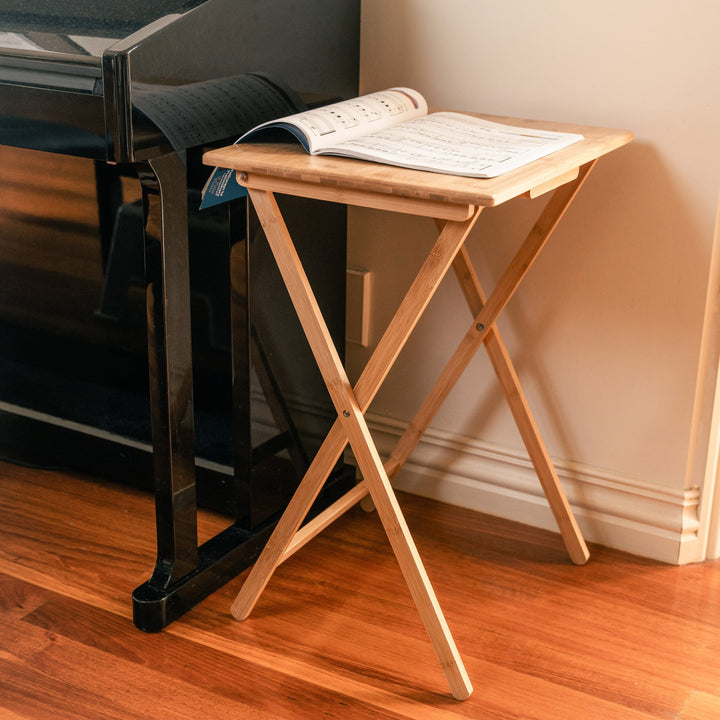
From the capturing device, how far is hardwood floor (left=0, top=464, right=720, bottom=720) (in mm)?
1211

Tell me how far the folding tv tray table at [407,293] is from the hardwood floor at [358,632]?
0.07 meters

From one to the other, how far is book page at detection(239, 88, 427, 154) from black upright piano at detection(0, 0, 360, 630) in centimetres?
11

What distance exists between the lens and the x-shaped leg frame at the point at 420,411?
112cm

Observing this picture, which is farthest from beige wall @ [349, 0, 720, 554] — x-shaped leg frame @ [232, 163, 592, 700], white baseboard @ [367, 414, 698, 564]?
x-shaped leg frame @ [232, 163, 592, 700]

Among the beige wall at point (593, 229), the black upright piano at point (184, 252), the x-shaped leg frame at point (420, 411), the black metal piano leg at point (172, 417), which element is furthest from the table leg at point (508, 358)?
the black metal piano leg at point (172, 417)

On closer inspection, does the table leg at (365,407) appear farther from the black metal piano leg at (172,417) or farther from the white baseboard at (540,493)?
the white baseboard at (540,493)

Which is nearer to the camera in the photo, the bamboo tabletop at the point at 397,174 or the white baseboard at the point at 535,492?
the bamboo tabletop at the point at 397,174

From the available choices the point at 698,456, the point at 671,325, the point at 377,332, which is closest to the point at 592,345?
the point at 671,325

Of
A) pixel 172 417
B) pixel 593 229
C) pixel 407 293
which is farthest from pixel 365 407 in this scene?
pixel 593 229

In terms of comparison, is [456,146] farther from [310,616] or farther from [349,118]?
[310,616]

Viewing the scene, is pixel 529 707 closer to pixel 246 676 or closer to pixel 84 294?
pixel 246 676

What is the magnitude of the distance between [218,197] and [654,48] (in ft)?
2.21

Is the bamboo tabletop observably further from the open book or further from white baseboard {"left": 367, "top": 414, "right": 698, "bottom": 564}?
white baseboard {"left": 367, "top": 414, "right": 698, "bottom": 564}

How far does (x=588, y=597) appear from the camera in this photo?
1.44m
